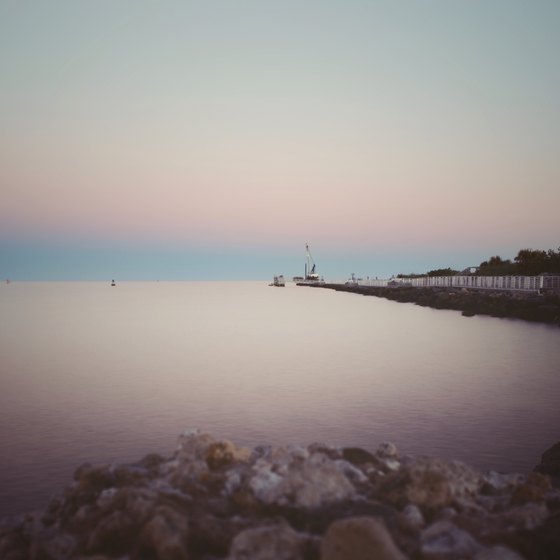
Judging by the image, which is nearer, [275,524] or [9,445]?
[275,524]

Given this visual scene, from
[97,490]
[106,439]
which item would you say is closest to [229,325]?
[106,439]

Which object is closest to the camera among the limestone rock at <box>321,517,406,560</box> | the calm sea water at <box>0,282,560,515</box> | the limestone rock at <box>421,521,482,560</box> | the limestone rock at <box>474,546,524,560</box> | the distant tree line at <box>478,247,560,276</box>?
the limestone rock at <box>321,517,406,560</box>

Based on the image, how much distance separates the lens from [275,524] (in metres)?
5.74

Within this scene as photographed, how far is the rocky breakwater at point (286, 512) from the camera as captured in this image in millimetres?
5328

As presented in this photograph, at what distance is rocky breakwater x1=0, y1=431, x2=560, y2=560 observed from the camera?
5.33 meters

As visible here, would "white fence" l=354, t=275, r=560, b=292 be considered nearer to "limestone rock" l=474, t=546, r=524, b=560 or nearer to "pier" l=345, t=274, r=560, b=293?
"pier" l=345, t=274, r=560, b=293

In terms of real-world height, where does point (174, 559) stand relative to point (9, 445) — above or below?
above

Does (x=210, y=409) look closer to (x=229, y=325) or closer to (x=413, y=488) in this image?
(x=413, y=488)

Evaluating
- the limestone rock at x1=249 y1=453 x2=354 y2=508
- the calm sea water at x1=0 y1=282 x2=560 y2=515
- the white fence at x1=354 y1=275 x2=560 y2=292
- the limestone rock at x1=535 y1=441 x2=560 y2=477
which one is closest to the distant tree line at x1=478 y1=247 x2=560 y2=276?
the white fence at x1=354 y1=275 x2=560 y2=292

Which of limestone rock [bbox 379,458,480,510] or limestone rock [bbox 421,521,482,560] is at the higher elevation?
limestone rock [bbox 379,458,480,510]

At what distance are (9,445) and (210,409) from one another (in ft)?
18.7

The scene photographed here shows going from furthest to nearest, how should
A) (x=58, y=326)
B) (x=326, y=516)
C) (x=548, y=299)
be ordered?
(x=58, y=326)
(x=548, y=299)
(x=326, y=516)

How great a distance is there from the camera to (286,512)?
6305mm

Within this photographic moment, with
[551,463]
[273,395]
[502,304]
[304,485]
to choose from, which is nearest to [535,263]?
[502,304]
